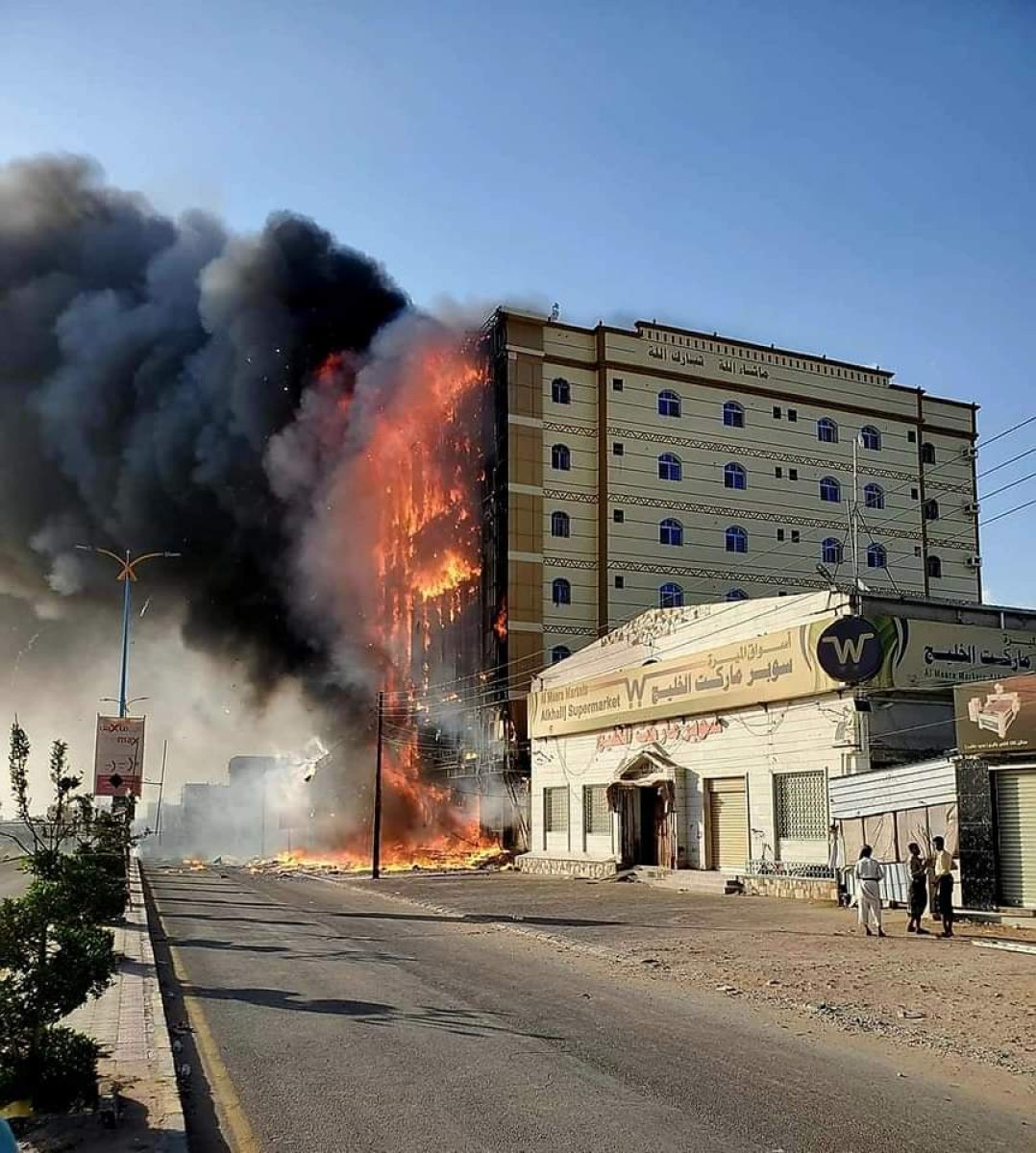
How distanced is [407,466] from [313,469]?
526 centimetres

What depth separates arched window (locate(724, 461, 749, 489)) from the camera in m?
58.4

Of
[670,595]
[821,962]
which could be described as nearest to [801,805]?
[821,962]

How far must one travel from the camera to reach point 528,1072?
8.66m

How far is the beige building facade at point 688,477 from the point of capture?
179 ft

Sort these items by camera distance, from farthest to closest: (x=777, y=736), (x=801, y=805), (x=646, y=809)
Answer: (x=646, y=809), (x=777, y=736), (x=801, y=805)

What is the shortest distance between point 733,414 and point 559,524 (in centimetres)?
1171

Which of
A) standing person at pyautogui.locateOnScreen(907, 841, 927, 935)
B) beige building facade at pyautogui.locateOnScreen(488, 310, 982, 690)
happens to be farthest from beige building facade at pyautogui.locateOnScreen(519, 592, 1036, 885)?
beige building facade at pyautogui.locateOnScreen(488, 310, 982, 690)

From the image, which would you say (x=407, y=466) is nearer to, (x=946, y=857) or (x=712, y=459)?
(x=712, y=459)

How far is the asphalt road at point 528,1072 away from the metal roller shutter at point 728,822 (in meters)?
17.9

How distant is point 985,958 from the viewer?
1633 centimetres

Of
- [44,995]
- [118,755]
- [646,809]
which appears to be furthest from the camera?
[646,809]

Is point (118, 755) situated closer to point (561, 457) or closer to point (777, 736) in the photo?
point (777, 736)

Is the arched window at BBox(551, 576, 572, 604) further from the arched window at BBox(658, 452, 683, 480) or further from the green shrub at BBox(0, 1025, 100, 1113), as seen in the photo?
the green shrub at BBox(0, 1025, 100, 1113)

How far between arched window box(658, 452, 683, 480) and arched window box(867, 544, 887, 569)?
12.4 meters
